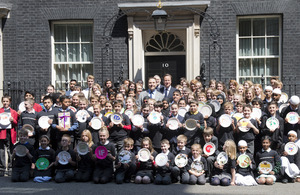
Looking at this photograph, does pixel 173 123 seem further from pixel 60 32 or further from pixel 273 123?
pixel 60 32

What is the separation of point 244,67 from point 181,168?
19.7 feet

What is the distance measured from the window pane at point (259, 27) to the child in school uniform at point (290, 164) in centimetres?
558

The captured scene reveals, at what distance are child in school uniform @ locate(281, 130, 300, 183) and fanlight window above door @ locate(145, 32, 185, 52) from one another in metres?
5.93

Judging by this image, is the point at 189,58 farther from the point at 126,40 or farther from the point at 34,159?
the point at 34,159

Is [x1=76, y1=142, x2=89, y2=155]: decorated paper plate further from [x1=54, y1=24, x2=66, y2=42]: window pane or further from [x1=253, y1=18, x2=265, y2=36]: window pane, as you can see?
[x1=253, y1=18, x2=265, y2=36]: window pane

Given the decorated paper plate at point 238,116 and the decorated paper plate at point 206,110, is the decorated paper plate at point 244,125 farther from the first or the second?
the decorated paper plate at point 206,110

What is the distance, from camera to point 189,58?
14.0 m

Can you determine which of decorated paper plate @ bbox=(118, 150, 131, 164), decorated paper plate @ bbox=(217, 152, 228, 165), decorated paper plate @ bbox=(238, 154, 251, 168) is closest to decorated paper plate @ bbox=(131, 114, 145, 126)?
decorated paper plate @ bbox=(118, 150, 131, 164)

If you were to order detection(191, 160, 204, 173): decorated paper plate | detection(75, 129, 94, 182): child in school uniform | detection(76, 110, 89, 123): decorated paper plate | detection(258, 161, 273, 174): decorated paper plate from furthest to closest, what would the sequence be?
1. detection(76, 110, 89, 123): decorated paper plate
2. detection(75, 129, 94, 182): child in school uniform
3. detection(191, 160, 204, 173): decorated paper plate
4. detection(258, 161, 273, 174): decorated paper plate

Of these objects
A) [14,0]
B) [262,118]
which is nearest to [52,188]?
[262,118]

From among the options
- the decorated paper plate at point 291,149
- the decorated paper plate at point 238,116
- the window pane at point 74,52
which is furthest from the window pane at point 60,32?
the decorated paper plate at point 291,149

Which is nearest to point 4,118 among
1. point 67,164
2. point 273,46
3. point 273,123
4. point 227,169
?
point 67,164

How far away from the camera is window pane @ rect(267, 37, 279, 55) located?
14.2 m

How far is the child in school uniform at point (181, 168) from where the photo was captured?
9117 millimetres
